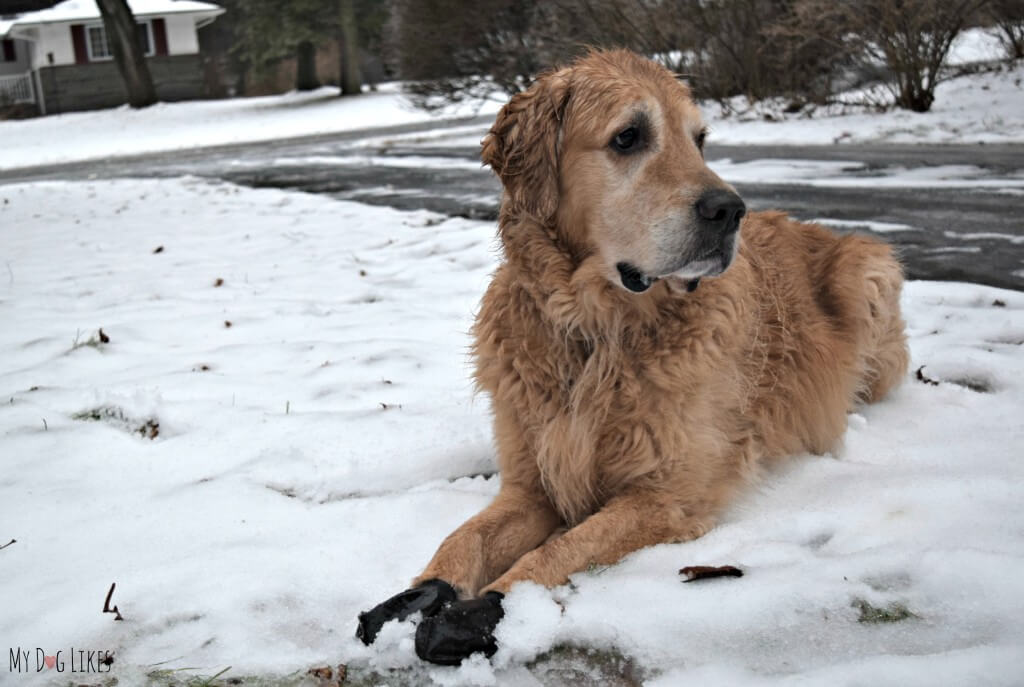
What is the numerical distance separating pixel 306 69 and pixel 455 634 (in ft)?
137

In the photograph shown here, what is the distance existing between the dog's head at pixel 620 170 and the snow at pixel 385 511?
0.99 m

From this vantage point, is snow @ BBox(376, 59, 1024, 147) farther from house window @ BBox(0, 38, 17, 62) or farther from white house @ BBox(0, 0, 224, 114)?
house window @ BBox(0, 38, 17, 62)

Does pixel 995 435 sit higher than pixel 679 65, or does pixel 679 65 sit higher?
pixel 679 65

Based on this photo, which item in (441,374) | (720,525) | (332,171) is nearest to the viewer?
(720,525)

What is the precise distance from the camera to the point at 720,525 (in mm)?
3113

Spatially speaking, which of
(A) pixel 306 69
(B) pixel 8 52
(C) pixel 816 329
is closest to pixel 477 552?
(C) pixel 816 329

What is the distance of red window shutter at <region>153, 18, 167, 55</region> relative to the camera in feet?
146

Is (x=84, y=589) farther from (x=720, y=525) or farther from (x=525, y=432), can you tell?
(x=720, y=525)

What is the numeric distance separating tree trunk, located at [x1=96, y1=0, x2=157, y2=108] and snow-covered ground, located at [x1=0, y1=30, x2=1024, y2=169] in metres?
1.00

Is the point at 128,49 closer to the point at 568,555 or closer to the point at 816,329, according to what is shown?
the point at 816,329

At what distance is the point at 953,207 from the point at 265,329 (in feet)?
18.7

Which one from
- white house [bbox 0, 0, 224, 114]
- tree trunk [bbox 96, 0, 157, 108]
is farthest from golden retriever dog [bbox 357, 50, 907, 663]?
white house [bbox 0, 0, 224, 114]

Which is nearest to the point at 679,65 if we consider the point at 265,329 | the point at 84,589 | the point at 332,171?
the point at 332,171

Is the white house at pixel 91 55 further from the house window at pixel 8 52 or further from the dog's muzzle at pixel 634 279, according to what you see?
the dog's muzzle at pixel 634 279
